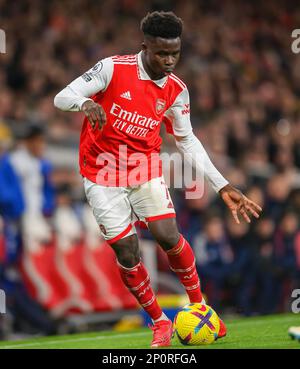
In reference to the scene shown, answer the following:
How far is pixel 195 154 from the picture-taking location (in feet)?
26.3

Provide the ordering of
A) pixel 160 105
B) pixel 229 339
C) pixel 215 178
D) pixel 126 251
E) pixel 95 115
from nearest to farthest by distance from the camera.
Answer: pixel 95 115, pixel 126 251, pixel 160 105, pixel 215 178, pixel 229 339

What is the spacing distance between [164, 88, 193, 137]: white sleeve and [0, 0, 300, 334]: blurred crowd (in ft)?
15.2

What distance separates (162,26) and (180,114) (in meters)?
0.83

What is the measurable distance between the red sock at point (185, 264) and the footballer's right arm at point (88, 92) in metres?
1.31

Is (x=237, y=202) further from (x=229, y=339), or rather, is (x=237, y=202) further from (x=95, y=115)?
(x=95, y=115)

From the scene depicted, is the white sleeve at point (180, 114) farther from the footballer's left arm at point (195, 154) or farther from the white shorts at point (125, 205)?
the white shorts at point (125, 205)

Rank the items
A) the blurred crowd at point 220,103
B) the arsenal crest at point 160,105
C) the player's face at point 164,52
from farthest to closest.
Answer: the blurred crowd at point 220,103
the arsenal crest at point 160,105
the player's face at point 164,52

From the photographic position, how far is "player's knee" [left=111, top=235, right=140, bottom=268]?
24.8 feet

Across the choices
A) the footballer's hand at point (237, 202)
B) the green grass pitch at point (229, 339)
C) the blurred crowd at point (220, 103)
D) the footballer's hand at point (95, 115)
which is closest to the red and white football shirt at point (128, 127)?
the footballer's hand at point (237, 202)

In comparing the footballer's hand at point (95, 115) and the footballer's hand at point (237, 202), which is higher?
the footballer's hand at point (95, 115)

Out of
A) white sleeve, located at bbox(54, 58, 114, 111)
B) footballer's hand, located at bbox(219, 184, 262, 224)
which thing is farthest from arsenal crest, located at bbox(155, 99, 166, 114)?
footballer's hand, located at bbox(219, 184, 262, 224)

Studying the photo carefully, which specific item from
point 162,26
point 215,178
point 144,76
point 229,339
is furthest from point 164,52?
point 229,339

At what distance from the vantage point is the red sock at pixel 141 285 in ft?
25.0
